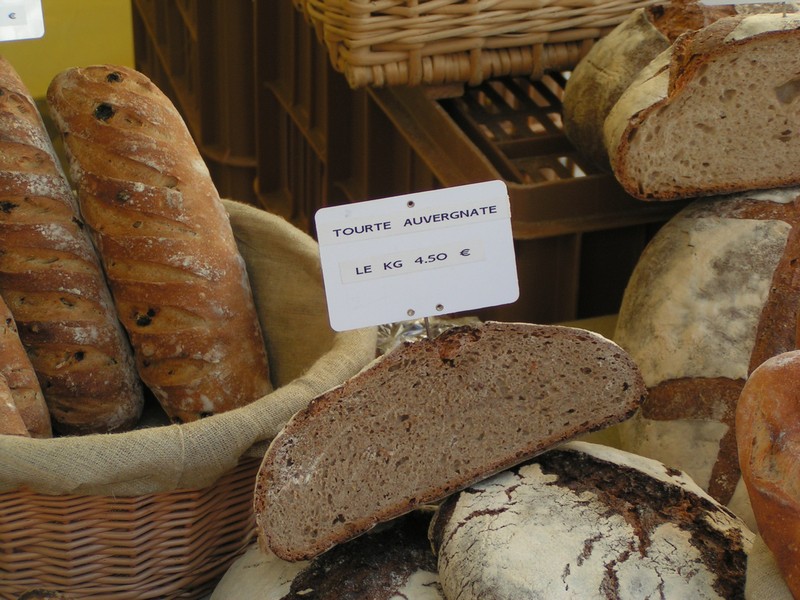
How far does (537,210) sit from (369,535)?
0.73 m

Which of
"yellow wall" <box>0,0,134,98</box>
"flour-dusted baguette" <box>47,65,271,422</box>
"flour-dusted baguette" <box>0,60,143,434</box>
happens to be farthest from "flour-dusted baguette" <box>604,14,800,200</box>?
"yellow wall" <box>0,0,134,98</box>

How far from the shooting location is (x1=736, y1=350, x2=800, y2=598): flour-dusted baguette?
3.08 ft

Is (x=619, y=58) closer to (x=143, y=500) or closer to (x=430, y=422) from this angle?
(x=430, y=422)

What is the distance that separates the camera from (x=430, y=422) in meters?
1.12

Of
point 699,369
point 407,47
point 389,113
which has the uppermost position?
point 407,47

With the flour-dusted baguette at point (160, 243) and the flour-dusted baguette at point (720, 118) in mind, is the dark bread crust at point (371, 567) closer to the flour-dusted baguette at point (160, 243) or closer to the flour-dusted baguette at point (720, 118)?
the flour-dusted baguette at point (160, 243)

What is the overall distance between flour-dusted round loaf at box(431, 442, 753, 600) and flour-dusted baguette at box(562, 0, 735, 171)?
773mm

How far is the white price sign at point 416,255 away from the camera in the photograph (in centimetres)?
108

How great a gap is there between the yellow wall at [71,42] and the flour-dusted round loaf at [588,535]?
1.03 meters

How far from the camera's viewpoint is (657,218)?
71.4 inches

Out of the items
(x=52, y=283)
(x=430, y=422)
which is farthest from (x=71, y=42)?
(x=430, y=422)

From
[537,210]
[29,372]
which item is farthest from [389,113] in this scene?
[29,372]

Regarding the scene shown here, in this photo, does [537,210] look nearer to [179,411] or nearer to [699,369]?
[699,369]

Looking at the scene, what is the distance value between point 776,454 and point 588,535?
0.21 metres
